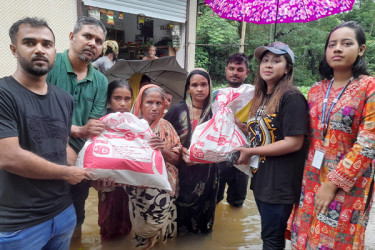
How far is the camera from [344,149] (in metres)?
1.68

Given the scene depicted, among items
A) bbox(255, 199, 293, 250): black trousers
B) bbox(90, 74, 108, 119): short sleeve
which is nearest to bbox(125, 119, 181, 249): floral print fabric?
bbox(90, 74, 108, 119): short sleeve

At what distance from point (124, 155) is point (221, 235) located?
189 centimetres

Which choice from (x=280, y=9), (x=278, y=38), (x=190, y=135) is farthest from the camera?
(x=278, y=38)

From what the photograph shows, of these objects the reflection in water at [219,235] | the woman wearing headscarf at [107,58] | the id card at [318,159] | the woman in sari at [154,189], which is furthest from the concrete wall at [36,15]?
the id card at [318,159]

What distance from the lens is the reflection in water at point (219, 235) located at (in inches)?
113

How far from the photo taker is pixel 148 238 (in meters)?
2.63

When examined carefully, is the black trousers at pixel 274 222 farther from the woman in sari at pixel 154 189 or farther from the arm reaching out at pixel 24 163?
the arm reaching out at pixel 24 163

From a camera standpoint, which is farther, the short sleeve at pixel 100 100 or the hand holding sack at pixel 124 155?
the short sleeve at pixel 100 100

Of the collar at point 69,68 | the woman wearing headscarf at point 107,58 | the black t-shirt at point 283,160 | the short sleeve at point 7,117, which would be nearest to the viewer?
the short sleeve at point 7,117

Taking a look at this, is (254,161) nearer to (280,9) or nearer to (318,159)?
(318,159)

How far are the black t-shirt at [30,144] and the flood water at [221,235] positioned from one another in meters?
1.45

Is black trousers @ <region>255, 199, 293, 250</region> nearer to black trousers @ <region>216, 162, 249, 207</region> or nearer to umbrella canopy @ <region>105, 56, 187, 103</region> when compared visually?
black trousers @ <region>216, 162, 249, 207</region>

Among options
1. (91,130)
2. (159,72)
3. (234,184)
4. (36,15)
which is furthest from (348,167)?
(36,15)

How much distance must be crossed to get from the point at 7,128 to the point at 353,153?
182 cm
